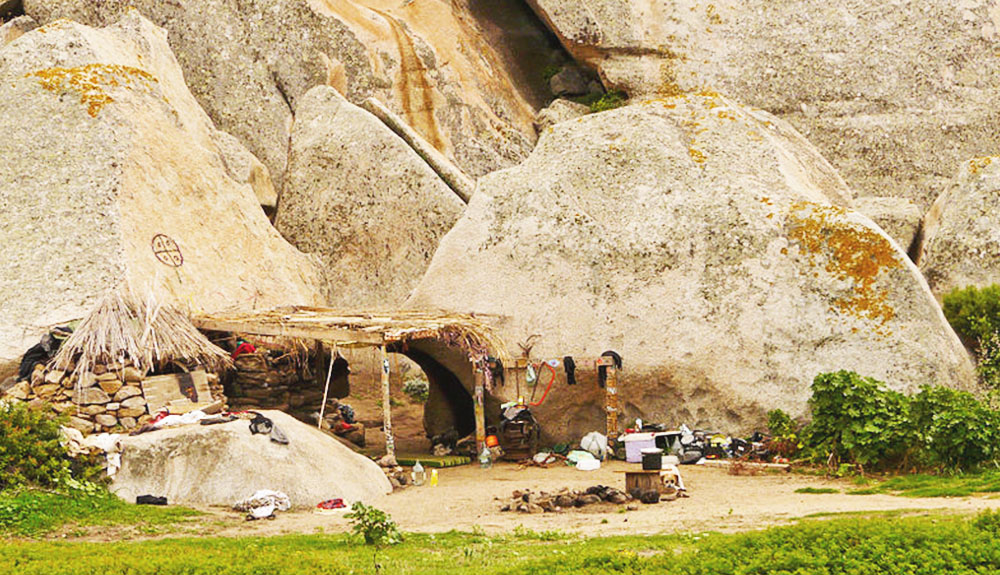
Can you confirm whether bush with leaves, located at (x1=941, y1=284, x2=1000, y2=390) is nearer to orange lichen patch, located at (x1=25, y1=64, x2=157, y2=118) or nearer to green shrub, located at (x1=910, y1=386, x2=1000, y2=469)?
green shrub, located at (x1=910, y1=386, x2=1000, y2=469)

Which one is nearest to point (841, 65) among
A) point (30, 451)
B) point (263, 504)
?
point (263, 504)

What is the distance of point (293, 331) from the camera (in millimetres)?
16781

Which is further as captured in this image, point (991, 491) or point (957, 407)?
point (957, 407)

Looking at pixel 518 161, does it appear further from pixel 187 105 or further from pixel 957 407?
pixel 957 407

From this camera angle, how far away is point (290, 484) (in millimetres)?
13539

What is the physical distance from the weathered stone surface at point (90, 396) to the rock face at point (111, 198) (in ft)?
7.00

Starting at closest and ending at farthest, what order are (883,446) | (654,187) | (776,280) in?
(883,446) < (776,280) < (654,187)

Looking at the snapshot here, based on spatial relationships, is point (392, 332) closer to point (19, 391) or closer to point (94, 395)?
point (94, 395)

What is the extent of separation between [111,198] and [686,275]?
9.96 m

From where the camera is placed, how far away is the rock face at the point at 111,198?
1792 centimetres

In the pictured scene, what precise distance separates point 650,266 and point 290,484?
7.88 metres

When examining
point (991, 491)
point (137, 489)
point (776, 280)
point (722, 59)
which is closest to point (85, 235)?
point (137, 489)

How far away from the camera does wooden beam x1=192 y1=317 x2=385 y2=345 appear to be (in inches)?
631

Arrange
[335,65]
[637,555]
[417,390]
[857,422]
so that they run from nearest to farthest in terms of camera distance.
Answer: [637,555]
[857,422]
[417,390]
[335,65]
